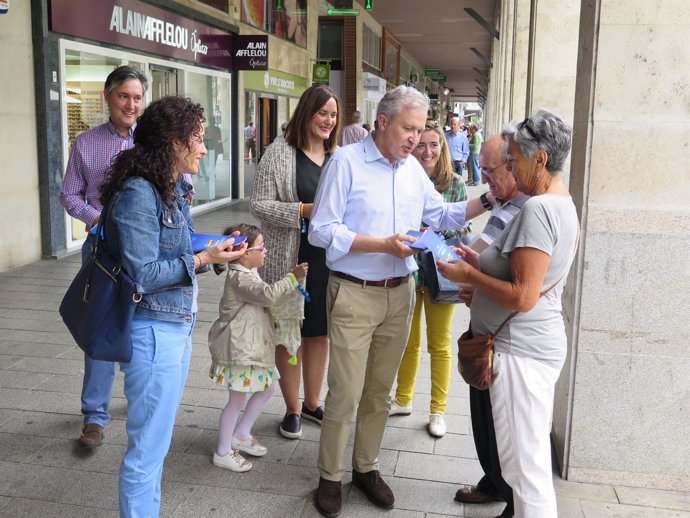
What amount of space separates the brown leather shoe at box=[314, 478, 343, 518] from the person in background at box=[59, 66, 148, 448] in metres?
1.29

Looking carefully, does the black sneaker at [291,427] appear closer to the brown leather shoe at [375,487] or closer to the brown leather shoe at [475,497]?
the brown leather shoe at [375,487]

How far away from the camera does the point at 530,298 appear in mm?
2643

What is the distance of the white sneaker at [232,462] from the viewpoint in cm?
370

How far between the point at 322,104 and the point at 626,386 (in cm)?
207

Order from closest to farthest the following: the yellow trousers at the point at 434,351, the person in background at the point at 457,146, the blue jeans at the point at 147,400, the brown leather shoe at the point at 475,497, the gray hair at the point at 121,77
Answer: the blue jeans at the point at 147,400, the brown leather shoe at the point at 475,497, the gray hair at the point at 121,77, the yellow trousers at the point at 434,351, the person in background at the point at 457,146

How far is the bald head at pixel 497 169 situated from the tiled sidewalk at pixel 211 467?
4.65 feet

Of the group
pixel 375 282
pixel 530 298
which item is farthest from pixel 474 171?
pixel 530 298

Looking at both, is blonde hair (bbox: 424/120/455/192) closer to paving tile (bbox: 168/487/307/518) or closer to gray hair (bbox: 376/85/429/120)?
gray hair (bbox: 376/85/429/120)

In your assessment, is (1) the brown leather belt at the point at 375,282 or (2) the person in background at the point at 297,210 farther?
(2) the person in background at the point at 297,210

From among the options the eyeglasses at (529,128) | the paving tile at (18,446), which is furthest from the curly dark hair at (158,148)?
the paving tile at (18,446)

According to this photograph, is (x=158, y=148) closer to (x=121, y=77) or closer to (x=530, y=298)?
(x=530, y=298)

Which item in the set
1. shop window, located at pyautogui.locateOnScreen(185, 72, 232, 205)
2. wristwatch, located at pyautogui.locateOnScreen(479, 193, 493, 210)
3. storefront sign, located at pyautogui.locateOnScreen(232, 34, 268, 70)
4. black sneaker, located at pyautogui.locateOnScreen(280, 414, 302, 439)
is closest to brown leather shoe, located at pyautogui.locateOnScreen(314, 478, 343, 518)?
black sneaker, located at pyautogui.locateOnScreen(280, 414, 302, 439)

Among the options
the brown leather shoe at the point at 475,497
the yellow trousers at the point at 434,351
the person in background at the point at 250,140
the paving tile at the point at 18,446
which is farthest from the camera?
the person in background at the point at 250,140

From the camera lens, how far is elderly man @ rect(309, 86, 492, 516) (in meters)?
3.24
